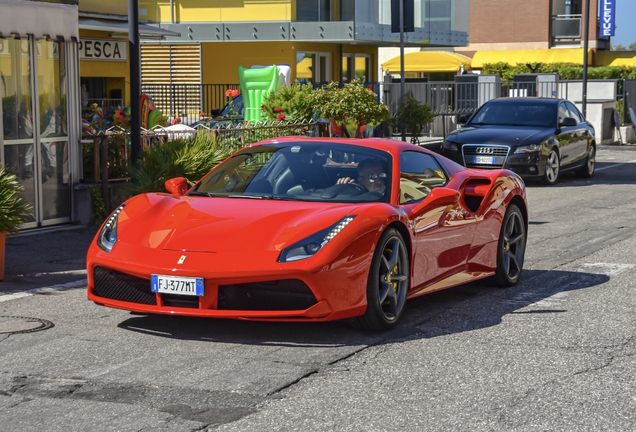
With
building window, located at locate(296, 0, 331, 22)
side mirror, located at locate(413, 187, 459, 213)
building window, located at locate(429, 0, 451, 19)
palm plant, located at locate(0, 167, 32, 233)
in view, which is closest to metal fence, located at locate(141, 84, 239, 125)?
building window, located at locate(296, 0, 331, 22)

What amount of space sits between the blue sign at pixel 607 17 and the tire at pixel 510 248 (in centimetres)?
5148

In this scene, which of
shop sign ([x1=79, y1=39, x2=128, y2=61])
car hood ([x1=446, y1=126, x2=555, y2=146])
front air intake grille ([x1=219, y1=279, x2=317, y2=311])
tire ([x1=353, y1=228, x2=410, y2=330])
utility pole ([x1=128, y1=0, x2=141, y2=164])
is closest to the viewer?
front air intake grille ([x1=219, y1=279, x2=317, y2=311])

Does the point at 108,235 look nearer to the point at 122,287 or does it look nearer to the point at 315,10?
the point at 122,287

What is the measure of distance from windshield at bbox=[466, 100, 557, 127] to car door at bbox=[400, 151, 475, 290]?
12.5 metres

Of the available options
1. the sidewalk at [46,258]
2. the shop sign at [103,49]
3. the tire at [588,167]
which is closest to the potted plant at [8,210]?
the sidewalk at [46,258]

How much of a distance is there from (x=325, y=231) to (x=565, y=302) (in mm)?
2569

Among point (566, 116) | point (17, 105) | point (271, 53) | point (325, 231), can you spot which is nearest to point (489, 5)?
point (271, 53)

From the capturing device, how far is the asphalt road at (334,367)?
521 cm

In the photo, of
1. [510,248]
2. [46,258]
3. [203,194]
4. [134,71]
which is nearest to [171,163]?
[134,71]

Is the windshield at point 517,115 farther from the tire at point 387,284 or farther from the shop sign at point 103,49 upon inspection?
the tire at point 387,284

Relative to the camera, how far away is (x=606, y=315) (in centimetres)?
790

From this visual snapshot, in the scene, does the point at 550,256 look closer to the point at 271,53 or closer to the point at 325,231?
the point at 325,231

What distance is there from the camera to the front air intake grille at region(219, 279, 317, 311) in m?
6.57

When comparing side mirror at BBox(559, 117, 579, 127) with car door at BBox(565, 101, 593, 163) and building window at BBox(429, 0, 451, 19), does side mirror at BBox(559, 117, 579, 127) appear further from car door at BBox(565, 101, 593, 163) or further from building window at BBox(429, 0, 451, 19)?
building window at BBox(429, 0, 451, 19)
